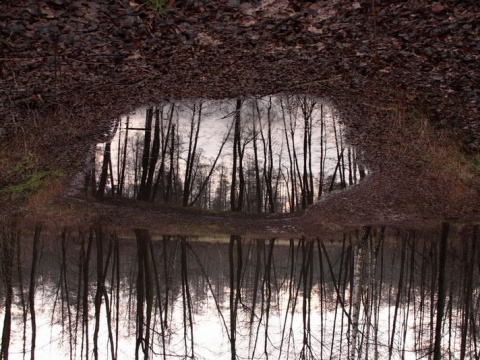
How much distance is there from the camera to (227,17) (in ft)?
14.8

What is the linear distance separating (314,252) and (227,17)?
984cm

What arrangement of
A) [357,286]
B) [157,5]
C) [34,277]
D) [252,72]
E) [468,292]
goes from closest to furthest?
[157,5], [252,72], [468,292], [357,286], [34,277]

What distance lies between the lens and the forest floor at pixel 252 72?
171 inches

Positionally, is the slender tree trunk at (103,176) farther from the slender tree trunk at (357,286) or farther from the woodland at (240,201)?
the slender tree trunk at (357,286)

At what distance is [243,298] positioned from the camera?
31.7 ft

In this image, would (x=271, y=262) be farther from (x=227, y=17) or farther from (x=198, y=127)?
(x=227, y=17)

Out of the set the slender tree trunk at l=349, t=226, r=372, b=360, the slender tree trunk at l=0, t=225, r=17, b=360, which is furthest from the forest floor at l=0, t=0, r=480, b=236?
the slender tree trunk at l=349, t=226, r=372, b=360

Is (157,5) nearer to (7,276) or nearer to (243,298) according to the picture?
(243,298)

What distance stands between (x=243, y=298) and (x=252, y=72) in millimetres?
6222

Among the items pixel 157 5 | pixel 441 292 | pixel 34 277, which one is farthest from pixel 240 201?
pixel 157 5

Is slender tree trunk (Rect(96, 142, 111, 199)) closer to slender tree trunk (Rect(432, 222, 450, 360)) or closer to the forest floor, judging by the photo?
the forest floor

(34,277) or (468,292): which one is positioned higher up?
(468,292)

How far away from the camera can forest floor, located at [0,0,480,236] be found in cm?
433

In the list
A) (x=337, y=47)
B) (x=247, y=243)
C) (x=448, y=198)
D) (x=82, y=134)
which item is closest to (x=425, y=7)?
(x=337, y=47)
